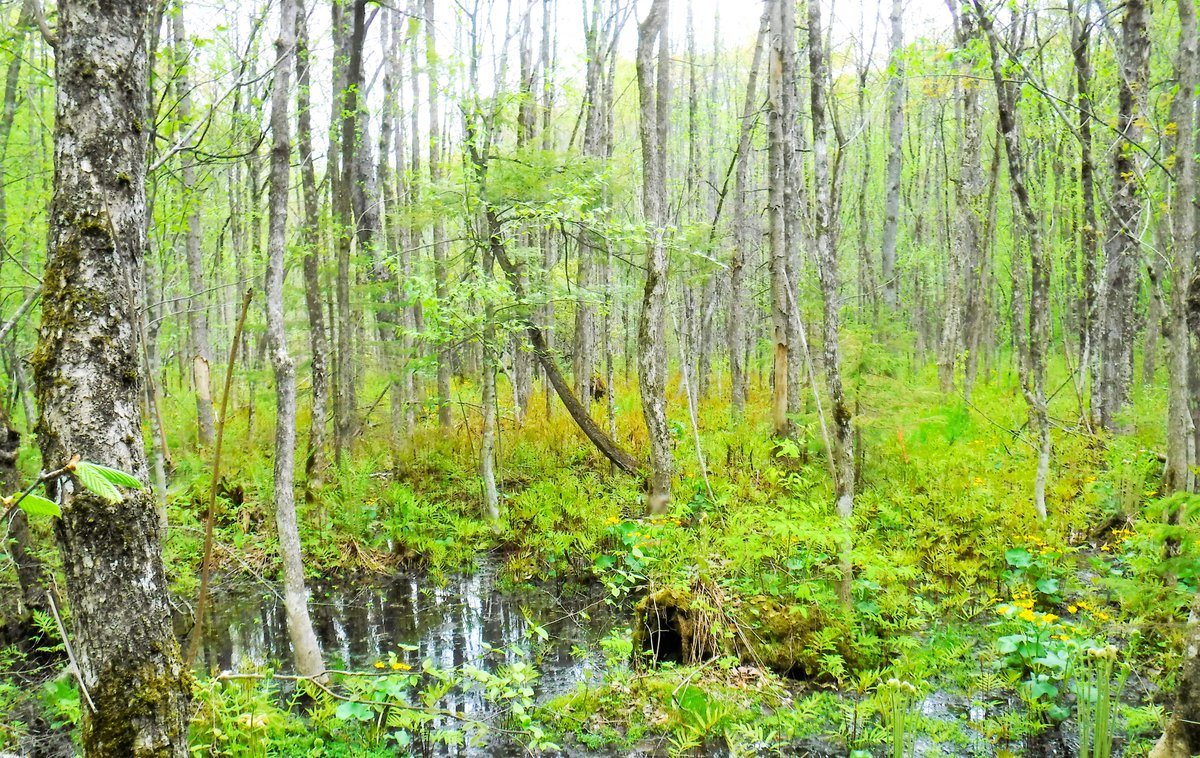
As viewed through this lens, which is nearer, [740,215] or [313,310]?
[313,310]

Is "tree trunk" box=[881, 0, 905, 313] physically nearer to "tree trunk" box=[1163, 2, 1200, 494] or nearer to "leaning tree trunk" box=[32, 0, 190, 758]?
"tree trunk" box=[1163, 2, 1200, 494]

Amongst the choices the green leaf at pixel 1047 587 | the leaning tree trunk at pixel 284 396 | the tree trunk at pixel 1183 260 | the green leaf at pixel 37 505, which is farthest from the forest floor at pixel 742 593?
the green leaf at pixel 37 505

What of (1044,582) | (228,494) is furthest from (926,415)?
(228,494)

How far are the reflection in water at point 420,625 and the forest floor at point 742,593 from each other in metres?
0.05

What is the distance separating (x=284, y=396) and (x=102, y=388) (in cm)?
298

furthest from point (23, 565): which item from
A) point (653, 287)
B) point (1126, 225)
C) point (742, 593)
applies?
point (1126, 225)

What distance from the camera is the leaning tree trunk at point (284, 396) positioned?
5.03 metres

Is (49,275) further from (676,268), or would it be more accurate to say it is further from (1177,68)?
(676,268)

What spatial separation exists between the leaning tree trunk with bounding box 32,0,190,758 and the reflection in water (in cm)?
319

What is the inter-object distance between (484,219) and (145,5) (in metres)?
6.37

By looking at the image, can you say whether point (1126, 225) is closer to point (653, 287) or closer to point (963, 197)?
point (653, 287)

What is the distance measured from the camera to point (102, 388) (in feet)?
7.55

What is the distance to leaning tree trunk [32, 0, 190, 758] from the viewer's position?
225cm

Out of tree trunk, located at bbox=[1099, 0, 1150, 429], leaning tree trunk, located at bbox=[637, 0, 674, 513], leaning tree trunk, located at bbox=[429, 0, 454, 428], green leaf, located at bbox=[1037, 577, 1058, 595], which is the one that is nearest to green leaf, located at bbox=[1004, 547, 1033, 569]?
green leaf, located at bbox=[1037, 577, 1058, 595]
